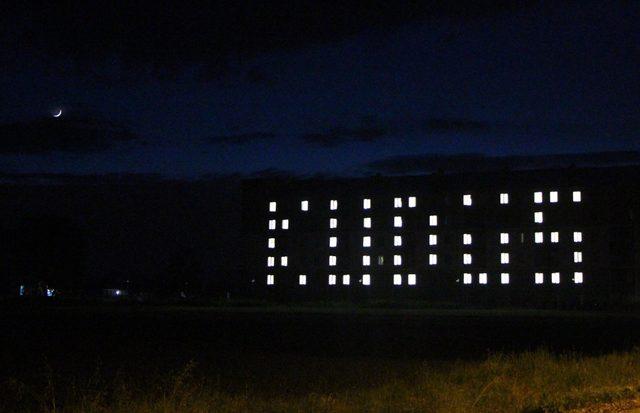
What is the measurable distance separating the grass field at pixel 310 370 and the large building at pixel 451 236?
177 ft

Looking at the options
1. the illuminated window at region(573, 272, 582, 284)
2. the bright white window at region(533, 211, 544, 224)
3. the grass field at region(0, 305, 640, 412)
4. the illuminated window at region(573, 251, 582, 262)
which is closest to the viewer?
the grass field at region(0, 305, 640, 412)

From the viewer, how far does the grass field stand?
12594 millimetres

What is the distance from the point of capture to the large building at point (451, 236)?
89.8 meters

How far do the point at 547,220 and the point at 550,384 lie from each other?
81.3 m

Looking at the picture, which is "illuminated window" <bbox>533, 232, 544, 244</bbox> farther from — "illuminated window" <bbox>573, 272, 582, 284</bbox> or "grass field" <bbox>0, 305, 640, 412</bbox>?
"grass field" <bbox>0, 305, 640, 412</bbox>

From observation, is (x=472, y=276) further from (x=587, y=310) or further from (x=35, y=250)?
(x=35, y=250)

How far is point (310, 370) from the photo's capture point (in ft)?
64.9

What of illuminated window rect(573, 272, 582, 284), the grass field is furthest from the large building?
the grass field

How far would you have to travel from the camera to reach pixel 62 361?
21516mm

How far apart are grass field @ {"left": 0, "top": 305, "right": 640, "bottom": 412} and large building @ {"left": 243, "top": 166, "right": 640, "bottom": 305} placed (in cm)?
5391

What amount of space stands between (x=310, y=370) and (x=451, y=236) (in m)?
79.6

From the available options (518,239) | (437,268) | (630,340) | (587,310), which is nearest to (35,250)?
(437,268)

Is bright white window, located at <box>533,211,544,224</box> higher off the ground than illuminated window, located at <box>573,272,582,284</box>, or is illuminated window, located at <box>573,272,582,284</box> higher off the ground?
bright white window, located at <box>533,211,544,224</box>

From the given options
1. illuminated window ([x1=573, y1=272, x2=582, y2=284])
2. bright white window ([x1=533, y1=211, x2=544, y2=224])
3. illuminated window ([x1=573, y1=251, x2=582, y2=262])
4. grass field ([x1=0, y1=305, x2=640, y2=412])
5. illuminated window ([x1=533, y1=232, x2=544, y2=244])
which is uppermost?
bright white window ([x1=533, y1=211, x2=544, y2=224])
